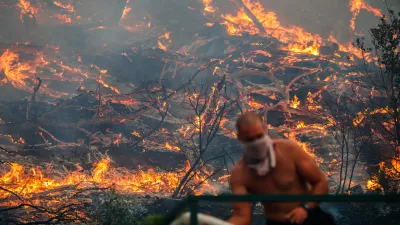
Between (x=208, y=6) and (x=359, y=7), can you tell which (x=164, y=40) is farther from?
(x=359, y=7)

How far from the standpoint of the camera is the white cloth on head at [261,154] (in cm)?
227

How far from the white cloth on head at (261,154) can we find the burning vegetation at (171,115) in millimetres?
A: 3831

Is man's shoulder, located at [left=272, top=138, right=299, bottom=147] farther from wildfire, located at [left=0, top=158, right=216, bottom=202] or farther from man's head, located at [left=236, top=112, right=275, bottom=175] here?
wildfire, located at [left=0, top=158, right=216, bottom=202]

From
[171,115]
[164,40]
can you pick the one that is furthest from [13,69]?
[164,40]

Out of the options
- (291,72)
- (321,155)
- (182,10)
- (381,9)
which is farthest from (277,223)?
(381,9)

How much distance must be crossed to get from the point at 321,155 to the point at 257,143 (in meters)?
9.73

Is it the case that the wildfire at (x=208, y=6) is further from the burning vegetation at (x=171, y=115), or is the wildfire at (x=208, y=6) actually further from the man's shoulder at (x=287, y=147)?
the man's shoulder at (x=287, y=147)

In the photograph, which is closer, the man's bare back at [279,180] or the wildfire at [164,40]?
the man's bare back at [279,180]

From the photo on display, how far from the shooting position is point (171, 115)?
541 inches

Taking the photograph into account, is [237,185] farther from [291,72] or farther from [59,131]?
[291,72]

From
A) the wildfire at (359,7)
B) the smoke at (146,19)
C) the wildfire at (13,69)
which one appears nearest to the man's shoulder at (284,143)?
the wildfire at (13,69)

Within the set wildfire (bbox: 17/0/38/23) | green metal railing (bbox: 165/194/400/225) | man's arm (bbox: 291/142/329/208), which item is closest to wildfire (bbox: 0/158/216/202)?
man's arm (bbox: 291/142/329/208)

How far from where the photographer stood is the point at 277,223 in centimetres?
237

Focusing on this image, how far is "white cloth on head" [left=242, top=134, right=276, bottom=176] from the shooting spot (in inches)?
89.5
